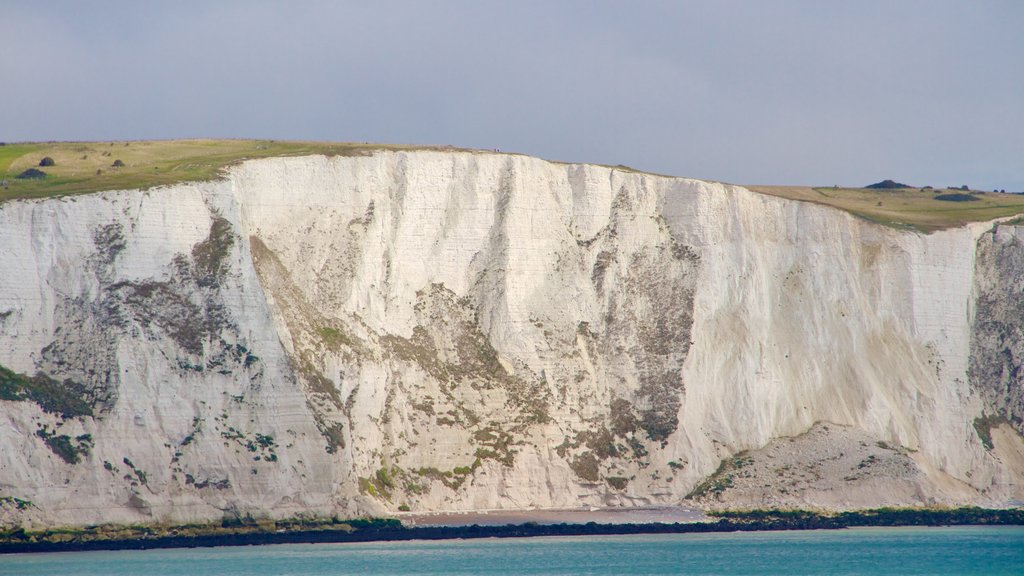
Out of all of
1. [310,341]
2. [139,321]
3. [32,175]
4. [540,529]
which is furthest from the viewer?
[32,175]

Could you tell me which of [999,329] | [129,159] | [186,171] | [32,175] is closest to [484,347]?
[186,171]

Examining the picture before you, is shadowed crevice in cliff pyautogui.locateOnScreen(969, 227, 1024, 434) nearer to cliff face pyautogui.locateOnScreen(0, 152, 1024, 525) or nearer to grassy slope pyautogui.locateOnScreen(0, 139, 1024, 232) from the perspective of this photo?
cliff face pyautogui.locateOnScreen(0, 152, 1024, 525)

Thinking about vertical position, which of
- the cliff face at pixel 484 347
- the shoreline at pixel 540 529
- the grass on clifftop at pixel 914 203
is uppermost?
the grass on clifftop at pixel 914 203

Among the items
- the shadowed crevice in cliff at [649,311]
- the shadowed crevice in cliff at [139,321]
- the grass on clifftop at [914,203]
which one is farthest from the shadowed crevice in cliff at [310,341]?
the grass on clifftop at [914,203]

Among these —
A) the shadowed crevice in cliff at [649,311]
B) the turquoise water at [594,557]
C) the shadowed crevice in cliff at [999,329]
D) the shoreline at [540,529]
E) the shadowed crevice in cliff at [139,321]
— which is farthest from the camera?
the shadowed crevice in cliff at [999,329]

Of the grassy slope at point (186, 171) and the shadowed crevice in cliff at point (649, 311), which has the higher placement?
the grassy slope at point (186, 171)

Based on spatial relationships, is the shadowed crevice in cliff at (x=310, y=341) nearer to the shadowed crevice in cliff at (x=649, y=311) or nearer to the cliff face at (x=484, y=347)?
the cliff face at (x=484, y=347)

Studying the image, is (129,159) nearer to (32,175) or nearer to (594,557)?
(32,175)

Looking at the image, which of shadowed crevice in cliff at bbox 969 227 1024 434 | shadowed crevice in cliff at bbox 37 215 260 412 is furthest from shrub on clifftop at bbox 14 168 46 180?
shadowed crevice in cliff at bbox 969 227 1024 434

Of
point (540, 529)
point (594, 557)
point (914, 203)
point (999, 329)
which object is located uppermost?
point (914, 203)
